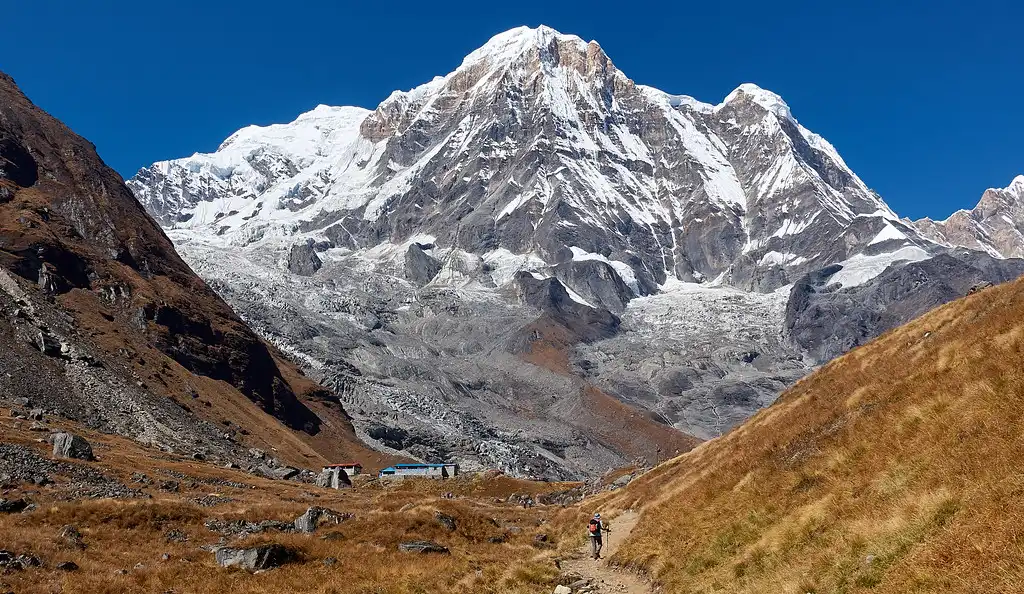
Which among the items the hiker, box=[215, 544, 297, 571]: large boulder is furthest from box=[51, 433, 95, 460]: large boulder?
the hiker

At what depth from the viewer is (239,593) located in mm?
19812

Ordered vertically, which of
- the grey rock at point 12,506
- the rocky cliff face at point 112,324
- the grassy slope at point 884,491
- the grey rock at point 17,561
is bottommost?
the grey rock at point 17,561

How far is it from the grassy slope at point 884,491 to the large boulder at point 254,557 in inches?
459

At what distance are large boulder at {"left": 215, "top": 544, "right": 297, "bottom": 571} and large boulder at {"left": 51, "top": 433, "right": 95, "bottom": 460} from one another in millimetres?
29222

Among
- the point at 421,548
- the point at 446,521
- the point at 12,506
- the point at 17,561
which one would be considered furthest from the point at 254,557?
the point at 12,506

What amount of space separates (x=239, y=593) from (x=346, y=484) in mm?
62785

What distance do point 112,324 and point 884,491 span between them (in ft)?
387

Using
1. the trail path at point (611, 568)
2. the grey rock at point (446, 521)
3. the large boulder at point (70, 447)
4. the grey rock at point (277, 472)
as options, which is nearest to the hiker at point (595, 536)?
the trail path at point (611, 568)

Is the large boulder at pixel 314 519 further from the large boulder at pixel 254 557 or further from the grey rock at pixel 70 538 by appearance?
the grey rock at pixel 70 538

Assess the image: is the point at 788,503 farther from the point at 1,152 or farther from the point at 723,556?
the point at 1,152

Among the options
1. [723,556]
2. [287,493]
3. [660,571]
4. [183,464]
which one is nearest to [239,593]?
[660,571]

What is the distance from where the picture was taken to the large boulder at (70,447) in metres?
45.7

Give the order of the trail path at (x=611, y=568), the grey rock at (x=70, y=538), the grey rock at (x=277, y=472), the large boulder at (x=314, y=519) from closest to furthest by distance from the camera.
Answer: the trail path at (x=611, y=568) < the grey rock at (x=70, y=538) < the large boulder at (x=314, y=519) < the grey rock at (x=277, y=472)

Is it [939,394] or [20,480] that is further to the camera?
[20,480]
